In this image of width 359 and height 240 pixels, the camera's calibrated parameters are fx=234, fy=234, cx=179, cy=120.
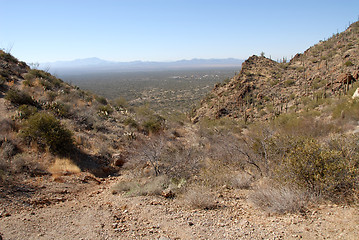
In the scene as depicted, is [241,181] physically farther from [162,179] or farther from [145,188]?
[145,188]

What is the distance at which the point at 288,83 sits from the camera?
23297mm

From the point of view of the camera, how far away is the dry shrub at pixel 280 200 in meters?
4.57

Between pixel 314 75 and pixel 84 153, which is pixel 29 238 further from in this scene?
pixel 314 75

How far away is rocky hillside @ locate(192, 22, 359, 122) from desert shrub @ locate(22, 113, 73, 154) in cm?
1547

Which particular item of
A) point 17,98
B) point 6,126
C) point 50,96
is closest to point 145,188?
point 6,126

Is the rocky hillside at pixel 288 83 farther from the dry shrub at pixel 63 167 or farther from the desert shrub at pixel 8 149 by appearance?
the desert shrub at pixel 8 149

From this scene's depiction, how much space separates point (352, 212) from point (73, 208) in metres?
5.73

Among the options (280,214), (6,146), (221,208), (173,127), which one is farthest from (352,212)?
(173,127)

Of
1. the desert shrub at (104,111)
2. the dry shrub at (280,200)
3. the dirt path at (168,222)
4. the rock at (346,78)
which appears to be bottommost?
the dirt path at (168,222)

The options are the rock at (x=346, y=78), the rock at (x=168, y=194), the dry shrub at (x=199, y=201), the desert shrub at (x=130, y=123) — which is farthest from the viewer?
the rock at (x=346, y=78)

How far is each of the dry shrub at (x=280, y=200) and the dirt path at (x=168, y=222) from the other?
173mm

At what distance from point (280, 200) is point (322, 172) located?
4.15 ft

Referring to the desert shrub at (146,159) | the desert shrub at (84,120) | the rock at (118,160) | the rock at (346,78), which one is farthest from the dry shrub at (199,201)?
the rock at (346,78)

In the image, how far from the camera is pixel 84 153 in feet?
31.7
